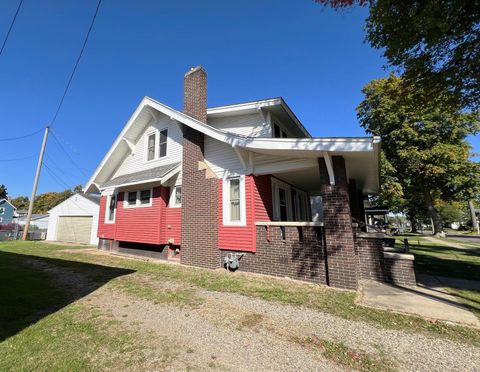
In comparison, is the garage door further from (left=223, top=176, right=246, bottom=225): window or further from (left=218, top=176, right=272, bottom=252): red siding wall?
(left=223, top=176, right=246, bottom=225): window

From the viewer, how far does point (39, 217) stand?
4169 centimetres

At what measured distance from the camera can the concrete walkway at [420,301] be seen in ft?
15.5

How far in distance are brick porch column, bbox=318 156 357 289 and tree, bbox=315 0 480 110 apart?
3.57 meters

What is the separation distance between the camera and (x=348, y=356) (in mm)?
3357

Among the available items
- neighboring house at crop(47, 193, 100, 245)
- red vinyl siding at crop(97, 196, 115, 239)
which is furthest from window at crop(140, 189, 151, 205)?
neighboring house at crop(47, 193, 100, 245)

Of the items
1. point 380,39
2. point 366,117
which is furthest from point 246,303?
point 366,117

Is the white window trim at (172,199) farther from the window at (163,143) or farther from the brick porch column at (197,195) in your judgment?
the window at (163,143)

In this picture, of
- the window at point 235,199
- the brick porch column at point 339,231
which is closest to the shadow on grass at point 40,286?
the window at point 235,199

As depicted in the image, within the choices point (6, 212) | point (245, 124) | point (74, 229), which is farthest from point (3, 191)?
point (245, 124)

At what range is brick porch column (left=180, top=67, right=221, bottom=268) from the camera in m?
9.38

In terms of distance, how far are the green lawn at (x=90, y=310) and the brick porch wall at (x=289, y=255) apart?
43 centimetres

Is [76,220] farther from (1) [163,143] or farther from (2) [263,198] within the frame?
(2) [263,198]

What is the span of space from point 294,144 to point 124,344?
239 inches

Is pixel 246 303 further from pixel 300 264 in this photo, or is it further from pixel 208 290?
pixel 300 264
